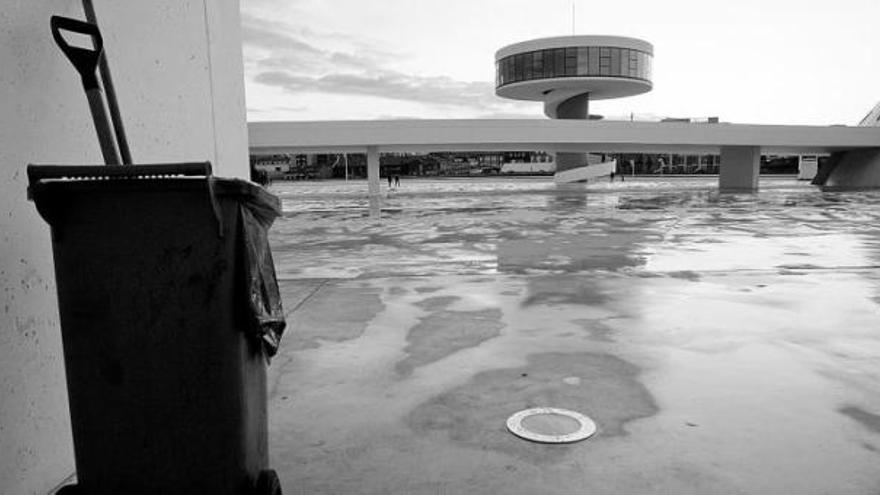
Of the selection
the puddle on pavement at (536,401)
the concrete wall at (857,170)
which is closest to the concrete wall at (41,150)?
the puddle on pavement at (536,401)

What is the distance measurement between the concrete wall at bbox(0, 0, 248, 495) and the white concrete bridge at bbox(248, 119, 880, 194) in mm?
30749

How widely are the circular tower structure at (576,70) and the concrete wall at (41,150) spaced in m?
54.5

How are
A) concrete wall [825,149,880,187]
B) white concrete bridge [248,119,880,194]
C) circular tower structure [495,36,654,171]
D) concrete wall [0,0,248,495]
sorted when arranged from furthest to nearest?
circular tower structure [495,36,654,171]
concrete wall [825,149,880,187]
white concrete bridge [248,119,880,194]
concrete wall [0,0,248,495]

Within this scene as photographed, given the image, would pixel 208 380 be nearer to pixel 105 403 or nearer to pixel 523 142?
pixel 105 403

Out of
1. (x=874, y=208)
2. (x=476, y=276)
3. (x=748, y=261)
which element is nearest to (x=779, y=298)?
(x=748, y=261)

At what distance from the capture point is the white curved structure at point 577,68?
57188 millimetres

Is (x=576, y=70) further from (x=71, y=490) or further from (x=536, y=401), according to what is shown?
(x=71, y=490)

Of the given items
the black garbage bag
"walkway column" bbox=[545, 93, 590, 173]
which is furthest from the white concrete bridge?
the black garbage bag

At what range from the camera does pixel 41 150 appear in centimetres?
267

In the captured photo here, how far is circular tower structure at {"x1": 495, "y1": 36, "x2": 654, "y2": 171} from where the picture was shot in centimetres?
5709

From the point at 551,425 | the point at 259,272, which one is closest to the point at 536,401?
the point at 551,425

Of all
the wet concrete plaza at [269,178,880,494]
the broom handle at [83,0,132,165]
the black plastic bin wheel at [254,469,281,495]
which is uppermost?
the broom handle at [83,0,132,165]

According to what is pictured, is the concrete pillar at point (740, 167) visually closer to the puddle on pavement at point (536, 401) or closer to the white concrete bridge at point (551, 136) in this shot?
the white concrete bridge at point (551, 136)

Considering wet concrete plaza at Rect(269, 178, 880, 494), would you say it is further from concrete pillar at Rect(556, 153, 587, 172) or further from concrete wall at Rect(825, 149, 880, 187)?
concrete pillar at Rect(556, 153, 587, 172)
